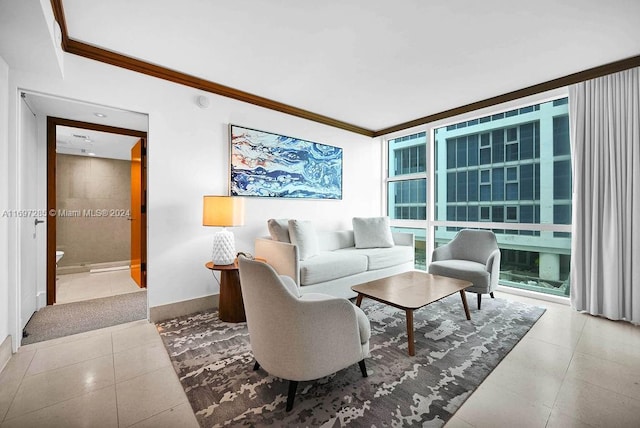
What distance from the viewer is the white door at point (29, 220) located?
8.52 feet

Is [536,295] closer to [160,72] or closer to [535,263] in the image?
[535,263]

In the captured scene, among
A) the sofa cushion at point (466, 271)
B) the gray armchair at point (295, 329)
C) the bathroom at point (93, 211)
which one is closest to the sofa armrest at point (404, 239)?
the sofa cushion at point (466, 271)

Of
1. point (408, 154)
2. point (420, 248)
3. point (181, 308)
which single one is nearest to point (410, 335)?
point (181, 308)

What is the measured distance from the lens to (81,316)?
9.49 feet

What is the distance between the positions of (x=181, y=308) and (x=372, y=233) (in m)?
2.66

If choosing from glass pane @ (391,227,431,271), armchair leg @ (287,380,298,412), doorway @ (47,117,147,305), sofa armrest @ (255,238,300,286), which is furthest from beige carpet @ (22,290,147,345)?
glass pane @ (391,227,431,271)

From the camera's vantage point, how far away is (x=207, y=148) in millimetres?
3199

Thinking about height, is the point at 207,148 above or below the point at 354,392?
above

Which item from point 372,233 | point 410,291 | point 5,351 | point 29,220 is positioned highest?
point 29,220

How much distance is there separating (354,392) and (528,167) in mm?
3602

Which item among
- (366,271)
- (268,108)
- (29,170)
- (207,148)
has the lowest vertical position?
(366,271)

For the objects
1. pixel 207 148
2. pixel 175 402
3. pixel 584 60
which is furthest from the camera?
pixel 207 148

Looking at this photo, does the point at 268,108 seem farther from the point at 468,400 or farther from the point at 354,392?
the point at 468,400

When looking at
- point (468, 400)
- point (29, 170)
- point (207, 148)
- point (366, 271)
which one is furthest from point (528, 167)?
point (29, 170)
